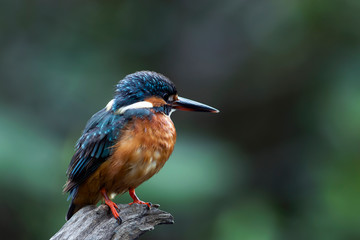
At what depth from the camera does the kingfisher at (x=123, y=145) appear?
3.32 m

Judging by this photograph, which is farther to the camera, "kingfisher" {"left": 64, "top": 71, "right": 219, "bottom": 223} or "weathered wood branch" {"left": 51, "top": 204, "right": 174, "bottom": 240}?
"kingfisher" {"left": 64, "top": 71, "right": 219, "bottom": 223}

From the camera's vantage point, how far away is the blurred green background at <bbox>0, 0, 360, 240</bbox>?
5.64 meters

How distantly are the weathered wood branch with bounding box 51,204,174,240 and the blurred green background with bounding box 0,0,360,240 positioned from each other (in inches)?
74.0

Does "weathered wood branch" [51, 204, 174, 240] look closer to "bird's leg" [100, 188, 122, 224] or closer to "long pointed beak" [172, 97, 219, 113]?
"bird's leg" [100, 188, 122, 224]

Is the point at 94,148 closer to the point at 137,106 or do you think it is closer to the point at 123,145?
the point at 123,145

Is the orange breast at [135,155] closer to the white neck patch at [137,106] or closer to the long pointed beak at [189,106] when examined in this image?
the white neck patch at [137,106]

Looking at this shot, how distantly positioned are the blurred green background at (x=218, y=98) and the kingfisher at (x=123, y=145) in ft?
6.04

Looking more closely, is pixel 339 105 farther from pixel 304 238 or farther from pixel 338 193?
pixel 304 238

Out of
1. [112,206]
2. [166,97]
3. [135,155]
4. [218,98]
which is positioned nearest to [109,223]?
[112,206]

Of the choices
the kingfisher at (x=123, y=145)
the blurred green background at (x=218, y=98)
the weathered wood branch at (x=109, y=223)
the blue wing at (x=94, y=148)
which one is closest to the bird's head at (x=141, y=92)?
the kingfisher at (x=123, y=145)

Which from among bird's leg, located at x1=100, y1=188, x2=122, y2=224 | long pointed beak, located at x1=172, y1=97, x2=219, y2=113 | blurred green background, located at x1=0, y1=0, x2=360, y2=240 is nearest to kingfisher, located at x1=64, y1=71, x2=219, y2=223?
bird's leg, located at x1=100, y1=188, x2=122, y2=224

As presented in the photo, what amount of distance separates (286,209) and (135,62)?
2.87m

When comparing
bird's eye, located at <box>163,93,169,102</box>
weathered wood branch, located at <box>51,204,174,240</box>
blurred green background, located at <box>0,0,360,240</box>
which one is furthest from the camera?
blurred green background, located at <box>0,0,360,240</box>

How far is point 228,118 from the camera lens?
7500 millimetres
